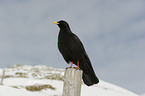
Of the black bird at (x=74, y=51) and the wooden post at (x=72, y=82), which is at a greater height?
the black bird at (x=74, y=51)

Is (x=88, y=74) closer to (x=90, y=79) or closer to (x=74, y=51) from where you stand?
(x=90, y=79)

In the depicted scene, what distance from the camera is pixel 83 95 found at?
485 inches

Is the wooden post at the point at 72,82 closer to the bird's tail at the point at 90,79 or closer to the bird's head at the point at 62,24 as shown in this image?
the bird's tail at the point at 90,79

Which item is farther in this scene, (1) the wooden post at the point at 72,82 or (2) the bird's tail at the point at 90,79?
(2) the bird's tail at the point at 90,79

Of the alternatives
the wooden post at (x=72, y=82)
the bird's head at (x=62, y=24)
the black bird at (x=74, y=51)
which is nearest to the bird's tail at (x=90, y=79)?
the black bird at (x=74, y=51)

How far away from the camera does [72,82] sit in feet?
11.5

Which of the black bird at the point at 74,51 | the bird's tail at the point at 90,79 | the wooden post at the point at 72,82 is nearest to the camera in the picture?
the wooden post at the point at 72,82

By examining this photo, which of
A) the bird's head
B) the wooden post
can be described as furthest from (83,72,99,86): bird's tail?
the bird's head

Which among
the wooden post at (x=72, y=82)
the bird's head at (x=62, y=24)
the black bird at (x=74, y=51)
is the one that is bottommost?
the wooden post at (x=72, y=82)

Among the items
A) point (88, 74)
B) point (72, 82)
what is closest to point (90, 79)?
point (88, 74)

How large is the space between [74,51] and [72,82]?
0.79 m

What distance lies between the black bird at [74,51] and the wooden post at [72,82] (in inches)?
13.4

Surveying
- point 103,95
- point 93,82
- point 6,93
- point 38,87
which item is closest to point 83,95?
point 103,95

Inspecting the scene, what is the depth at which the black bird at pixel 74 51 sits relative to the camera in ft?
12.8
